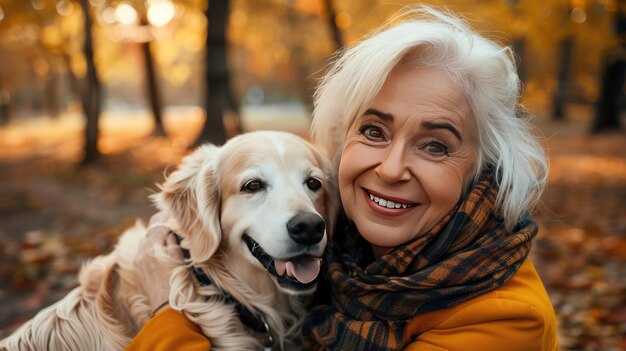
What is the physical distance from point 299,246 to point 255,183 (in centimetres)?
43

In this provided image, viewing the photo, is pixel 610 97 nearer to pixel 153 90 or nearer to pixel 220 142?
pixel 220 142

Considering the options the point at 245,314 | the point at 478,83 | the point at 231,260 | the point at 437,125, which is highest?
the point at 478,83

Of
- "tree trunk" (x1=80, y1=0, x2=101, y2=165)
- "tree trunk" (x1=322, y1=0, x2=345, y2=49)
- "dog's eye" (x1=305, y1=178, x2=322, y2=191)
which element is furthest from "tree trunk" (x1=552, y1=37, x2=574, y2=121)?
"dog's eye" (x1=305, y1=178, x2=322, y2=191)

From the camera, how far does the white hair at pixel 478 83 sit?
1.94 meters

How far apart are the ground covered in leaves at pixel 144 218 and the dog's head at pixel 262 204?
2.39 feet

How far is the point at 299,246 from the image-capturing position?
222cm

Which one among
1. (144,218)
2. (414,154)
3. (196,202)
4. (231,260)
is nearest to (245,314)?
(231,260)

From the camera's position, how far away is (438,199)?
6.24 ft

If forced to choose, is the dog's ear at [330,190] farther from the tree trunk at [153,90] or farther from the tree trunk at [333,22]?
the tree trunk at [153,90]

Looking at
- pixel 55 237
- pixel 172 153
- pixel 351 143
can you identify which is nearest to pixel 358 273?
pixel 351 143

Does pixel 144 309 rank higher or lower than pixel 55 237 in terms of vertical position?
higher

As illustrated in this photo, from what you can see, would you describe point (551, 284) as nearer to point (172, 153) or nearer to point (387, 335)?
point (387, 335)

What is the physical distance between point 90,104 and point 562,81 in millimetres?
19859

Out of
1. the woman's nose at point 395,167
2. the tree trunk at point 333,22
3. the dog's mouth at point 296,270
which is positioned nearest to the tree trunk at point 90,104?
the tree trunk at point 333,22
